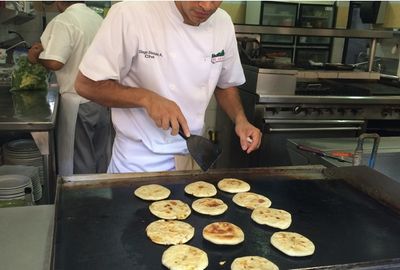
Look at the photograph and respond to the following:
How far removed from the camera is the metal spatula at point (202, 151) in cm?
140

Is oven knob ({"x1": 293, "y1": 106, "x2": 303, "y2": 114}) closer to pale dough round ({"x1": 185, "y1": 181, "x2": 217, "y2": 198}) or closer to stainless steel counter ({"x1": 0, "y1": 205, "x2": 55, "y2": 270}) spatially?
pale dough round ({"x1": 185, "y1": 181, "x2": 217, "y2": 198})

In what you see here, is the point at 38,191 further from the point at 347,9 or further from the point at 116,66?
the point at 347,9

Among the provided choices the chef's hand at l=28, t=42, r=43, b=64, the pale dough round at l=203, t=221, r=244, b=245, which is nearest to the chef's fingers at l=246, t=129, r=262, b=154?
the pale dough round at l=203, t=221, r=244, b=245

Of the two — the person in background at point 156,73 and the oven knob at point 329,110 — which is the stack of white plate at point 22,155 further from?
the oven knob at point 329,110

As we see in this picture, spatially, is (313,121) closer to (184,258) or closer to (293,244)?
(293,244)

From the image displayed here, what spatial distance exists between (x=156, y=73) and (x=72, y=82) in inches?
70.0

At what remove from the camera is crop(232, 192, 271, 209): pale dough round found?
1.32 meters

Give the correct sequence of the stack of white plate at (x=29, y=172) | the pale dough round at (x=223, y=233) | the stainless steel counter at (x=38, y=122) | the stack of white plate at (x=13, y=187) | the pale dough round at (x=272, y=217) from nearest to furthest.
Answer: the pale dough round at (x=223, y=233) → the pale dough round at (x=272, y=217) → the stack of white plate at (x=13, y=187) → the stainless steel counter at (x=38, y=122) → the stack of white plate at (x=29, y=172)

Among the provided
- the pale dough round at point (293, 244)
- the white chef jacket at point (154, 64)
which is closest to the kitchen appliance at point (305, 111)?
the white chef jacket at point (154, 64)

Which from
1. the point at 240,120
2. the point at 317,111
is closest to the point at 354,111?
the point at 317,111

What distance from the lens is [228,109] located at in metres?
1.82

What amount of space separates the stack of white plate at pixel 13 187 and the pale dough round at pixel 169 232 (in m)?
1.24

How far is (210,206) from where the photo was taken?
1295mm

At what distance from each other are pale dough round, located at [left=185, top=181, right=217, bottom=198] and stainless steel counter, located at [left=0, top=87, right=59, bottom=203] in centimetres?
123
